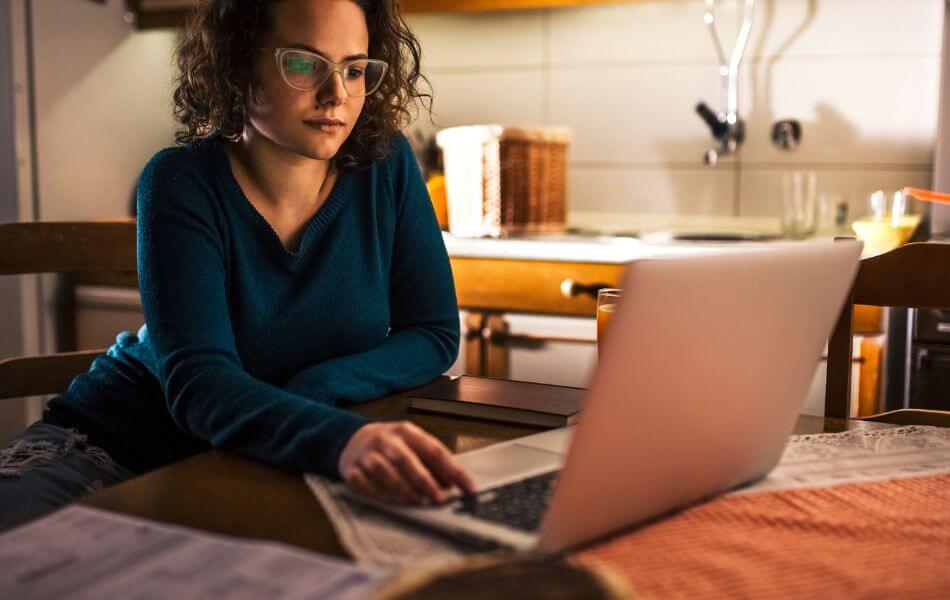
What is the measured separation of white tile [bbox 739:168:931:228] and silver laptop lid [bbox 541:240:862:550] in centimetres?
190

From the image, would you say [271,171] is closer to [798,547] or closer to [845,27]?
[798,547]

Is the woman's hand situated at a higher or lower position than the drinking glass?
lower

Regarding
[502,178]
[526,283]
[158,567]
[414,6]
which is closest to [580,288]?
[526,283]

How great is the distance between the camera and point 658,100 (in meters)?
2.71

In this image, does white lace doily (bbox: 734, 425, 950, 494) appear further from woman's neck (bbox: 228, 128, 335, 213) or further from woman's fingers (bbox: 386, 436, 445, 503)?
woman's neck (bbox: 228, 128, 335, 213)

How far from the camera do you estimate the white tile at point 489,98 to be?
9.35ft

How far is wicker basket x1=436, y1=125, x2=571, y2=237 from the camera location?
7.98ft

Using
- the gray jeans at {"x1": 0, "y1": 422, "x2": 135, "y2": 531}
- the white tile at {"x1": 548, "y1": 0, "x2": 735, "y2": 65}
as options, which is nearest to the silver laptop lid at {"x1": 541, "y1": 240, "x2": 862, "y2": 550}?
the gray jeans at {"x1": 0, "y1": 422, "x2": 135, "y2": 531}

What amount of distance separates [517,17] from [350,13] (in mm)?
1678

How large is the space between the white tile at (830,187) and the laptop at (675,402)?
6.23 feet

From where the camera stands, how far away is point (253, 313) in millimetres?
1184

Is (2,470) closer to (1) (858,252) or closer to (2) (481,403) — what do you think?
(2) (481,403)

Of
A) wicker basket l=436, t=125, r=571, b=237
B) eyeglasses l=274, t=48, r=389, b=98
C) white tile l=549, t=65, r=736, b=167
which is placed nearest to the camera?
eyeglasses l=274, t=48, r=389, b=98

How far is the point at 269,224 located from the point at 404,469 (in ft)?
1.89
